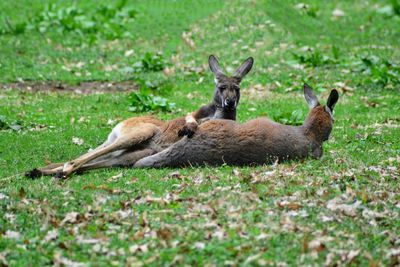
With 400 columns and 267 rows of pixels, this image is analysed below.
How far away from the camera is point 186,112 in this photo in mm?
15844

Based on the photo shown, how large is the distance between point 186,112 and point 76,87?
390 centimetres

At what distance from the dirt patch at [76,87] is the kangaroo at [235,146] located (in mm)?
7811

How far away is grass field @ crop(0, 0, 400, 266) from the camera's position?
7.41 meters

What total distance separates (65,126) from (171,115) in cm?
219

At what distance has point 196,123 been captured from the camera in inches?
423

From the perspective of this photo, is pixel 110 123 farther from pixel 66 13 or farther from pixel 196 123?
pixel 66 13

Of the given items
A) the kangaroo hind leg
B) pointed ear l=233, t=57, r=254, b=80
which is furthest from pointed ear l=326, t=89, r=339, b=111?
the kangaroo hind leg

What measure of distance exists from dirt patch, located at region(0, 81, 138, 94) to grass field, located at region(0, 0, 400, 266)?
0.72 feet

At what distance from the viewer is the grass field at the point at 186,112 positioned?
741cm

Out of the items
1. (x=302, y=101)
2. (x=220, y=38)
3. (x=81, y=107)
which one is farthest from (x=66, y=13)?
(x=302, y=101)

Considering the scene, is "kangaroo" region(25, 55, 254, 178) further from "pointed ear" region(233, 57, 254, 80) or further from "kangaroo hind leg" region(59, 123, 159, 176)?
"pointed ear" region(233, 57, 254, 80)

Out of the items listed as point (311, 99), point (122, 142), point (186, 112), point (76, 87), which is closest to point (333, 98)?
point (311, 99)

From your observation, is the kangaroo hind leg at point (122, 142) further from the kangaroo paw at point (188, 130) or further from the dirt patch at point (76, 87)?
the dirt patch at point (76, 87)

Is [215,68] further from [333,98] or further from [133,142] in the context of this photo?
[133,142]
